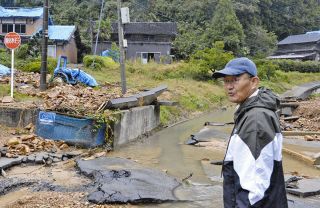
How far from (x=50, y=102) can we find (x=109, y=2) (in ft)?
135

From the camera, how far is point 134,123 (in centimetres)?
1376

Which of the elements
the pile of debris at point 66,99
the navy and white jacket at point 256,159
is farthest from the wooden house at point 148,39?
the navy and white jacket at point 256,159

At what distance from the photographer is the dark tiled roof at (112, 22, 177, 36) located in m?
42.0

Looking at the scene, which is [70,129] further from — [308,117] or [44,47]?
[308,117]

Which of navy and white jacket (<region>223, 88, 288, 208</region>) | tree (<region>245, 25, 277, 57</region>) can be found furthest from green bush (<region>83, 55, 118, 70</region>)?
tree (<region>245, 25, 277, 57</region>)

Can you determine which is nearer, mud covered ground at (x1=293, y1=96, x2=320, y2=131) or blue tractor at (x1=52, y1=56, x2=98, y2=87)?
blue tractor at (x1=52, y1=56, x2=98, y2=87)

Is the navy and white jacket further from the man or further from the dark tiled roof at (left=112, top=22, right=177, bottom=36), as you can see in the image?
the dark tiled roof at (left=112, top=22, right=177, bottom=36)

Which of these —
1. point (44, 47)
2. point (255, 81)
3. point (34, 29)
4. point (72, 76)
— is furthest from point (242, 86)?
point (34, 29)

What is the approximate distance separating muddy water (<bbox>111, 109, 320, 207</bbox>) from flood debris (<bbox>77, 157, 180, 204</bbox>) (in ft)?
1.14

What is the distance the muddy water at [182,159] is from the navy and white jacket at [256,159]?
427 centimetres

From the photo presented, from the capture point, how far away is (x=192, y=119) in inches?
835

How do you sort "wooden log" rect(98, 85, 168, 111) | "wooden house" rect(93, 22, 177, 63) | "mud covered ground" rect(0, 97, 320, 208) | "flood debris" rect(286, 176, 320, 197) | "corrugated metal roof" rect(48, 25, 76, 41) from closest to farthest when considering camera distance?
1. "mud covered ground" rect(0, 97, 320, 208)
2. "flood debris" rect(286, 176, 320, 197)
3. "wooden log" rect(98, 85, 168, 111)
4. "corrugated metal roof" rect(48, 25, 76, 41)
5. "wooden house" rect(93, 22, 177, 63)

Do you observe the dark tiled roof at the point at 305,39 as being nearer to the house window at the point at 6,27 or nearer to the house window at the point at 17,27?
the house window at the point at 17,27

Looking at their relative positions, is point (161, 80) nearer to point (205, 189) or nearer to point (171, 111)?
point (171, 111)
